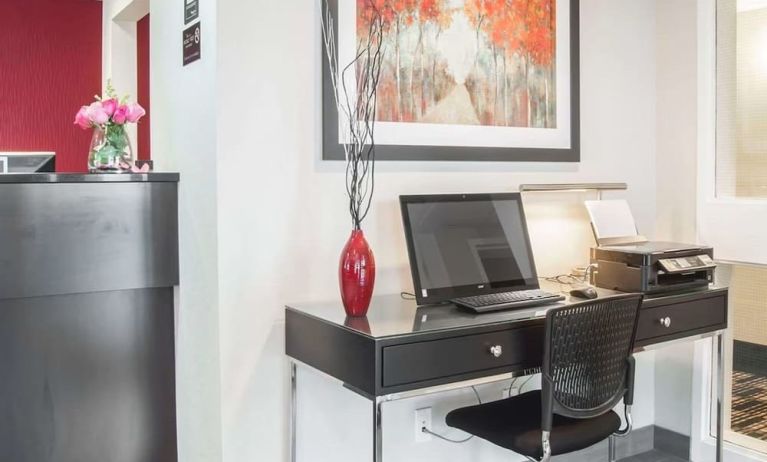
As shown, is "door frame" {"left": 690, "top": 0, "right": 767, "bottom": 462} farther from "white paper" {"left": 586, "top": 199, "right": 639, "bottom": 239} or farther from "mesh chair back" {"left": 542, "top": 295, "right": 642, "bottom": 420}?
"mesh chair back" {"left": 542, "top": 295, "right": 642, "bottom": 420}

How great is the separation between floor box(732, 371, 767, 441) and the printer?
51 cm

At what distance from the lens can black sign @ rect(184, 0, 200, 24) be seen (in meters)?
2.21

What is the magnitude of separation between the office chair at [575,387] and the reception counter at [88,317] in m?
1.06

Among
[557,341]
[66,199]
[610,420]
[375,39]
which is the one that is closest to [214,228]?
[66,199]

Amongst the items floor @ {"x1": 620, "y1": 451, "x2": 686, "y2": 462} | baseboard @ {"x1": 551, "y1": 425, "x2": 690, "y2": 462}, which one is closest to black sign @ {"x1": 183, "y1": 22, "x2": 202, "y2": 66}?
baseboard @ {"x1": 551, "y1": 425, "x2": 690, "y2": 462}

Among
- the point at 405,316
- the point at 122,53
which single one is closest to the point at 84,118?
the point at 405,316

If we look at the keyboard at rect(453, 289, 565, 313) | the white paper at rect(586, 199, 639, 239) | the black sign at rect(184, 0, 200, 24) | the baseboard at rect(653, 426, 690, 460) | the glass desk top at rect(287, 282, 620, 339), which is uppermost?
→ the black sign at rect(184, 0, 200, 24)

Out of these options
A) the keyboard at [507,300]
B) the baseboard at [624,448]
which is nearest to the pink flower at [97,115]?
the keyboard at [507,300]

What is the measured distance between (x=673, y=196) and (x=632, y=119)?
0.38 meters

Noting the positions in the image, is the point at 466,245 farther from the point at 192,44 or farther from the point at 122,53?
the point at 122,53

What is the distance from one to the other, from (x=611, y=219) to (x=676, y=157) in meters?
0.54

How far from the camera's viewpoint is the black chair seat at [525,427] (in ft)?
6.51

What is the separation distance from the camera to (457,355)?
1.90m

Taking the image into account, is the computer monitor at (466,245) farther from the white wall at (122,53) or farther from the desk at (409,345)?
the white wall at (122,53)
